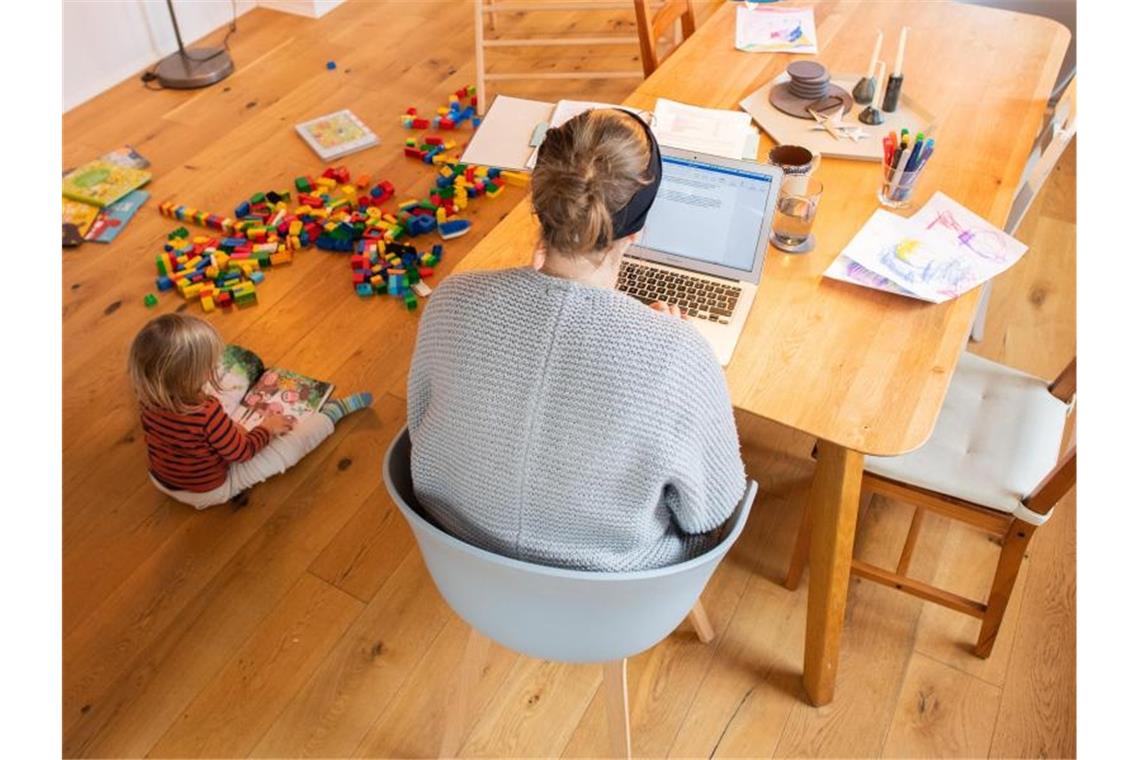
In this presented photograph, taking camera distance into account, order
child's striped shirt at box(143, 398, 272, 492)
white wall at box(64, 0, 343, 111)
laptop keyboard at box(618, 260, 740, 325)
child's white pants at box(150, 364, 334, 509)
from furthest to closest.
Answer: white wall at box(64, 0, 343, 111)
child's white pants at box(150, 364, 334, 509)
child's striped shirt at box(143, 398, 272, 492)
laptop keyboard at box(618, 260, 740, 325)

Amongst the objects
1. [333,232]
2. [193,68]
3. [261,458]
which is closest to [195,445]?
[261,458]

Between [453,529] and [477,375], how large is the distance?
286mm

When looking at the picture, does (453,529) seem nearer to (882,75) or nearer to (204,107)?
(882,75)

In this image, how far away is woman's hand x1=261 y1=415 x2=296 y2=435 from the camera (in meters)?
2.31

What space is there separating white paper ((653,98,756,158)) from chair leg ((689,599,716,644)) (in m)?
0.97

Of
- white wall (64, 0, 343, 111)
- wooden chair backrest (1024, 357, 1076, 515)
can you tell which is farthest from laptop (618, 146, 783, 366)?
white wall (64, 0, 343, 111)

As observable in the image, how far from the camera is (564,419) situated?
1146 mm

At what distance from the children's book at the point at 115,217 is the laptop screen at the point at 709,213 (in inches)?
84.0

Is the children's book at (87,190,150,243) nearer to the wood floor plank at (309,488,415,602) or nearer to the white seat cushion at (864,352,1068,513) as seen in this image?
the wood floor plank at (309,488,415,602)

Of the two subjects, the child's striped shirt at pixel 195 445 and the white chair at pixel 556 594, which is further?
the child's striped shirt at pixel 195 445

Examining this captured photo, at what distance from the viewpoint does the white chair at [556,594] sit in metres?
1.20

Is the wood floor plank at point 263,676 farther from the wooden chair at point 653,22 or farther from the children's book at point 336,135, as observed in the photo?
the children's book at point 336,135

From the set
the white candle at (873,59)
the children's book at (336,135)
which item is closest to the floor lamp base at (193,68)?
the children's book at (336,135)

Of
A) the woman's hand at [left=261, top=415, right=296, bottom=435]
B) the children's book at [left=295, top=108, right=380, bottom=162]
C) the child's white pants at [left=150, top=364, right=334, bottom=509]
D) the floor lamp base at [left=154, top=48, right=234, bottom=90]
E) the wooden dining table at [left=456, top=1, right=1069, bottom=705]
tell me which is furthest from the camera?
the floor lamp base at [left=154, top=48, right=234, bottom=90]
